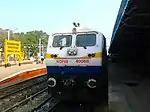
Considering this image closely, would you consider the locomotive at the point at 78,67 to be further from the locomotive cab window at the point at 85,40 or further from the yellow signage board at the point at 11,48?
the yellow signage board at the point at 11,48

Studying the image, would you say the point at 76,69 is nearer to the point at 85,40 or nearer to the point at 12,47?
the point at 85,40

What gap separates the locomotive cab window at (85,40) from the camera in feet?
30.0

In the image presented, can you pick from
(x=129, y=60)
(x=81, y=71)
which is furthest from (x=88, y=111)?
(x=129, y=60)

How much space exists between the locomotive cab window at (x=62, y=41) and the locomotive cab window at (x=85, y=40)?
28 cm

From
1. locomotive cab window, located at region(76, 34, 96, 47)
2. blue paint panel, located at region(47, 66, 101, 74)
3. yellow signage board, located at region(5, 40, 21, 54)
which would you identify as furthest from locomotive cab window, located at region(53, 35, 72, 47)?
yellow signage board, located at region(5, 40, 21, 54)

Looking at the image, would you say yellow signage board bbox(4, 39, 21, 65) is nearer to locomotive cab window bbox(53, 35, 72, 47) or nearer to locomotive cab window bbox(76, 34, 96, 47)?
locomotive cab window bbox(53, 35, 72, 47)

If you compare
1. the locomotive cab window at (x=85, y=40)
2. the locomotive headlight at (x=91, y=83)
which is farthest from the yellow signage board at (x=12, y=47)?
the locomotive headlight at (x=91, y=83)

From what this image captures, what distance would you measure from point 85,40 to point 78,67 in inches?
36.8

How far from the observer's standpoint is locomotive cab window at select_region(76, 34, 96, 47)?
30.0 ft

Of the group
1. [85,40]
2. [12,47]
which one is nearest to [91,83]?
[85,40]

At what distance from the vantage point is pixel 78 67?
9.00 m

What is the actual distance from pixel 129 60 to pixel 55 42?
21.8 meters

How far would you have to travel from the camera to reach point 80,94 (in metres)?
8.97

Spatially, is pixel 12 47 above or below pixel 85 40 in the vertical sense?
above
